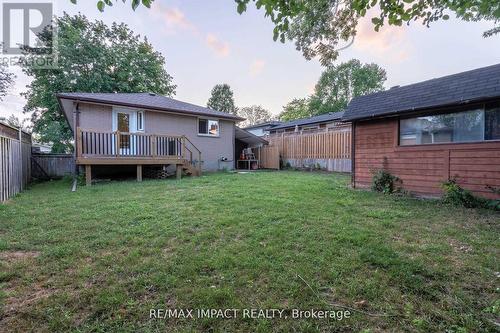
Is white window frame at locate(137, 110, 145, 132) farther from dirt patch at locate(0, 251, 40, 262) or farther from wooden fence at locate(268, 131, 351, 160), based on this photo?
dirt patch at locate(0, 251, 40, 262)

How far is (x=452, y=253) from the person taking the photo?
318 centimetres

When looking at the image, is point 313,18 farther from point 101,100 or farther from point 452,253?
point 101,100

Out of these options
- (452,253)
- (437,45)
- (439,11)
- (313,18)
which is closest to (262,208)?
(452,253)

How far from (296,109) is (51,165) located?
118 ft

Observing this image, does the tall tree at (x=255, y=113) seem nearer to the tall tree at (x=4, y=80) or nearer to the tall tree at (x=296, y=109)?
the tall tree at (x=296, y=109)

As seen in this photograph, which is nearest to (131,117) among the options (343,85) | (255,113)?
(343,85)

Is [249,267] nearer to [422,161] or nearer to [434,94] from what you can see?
[422,161]

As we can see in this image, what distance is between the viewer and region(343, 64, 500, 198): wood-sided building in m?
Result: 5.62

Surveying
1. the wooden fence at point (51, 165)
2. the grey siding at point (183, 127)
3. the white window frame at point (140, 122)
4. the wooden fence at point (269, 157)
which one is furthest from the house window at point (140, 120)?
the wooden fence at point (269, 157)

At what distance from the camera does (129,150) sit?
1038 cm

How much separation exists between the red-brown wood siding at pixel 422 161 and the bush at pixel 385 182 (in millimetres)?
173

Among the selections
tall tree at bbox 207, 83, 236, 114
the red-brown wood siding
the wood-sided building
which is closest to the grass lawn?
the red-brown wood siding

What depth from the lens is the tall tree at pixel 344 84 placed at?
37469mm

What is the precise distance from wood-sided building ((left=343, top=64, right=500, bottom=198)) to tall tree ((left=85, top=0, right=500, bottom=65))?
6.76 ft
